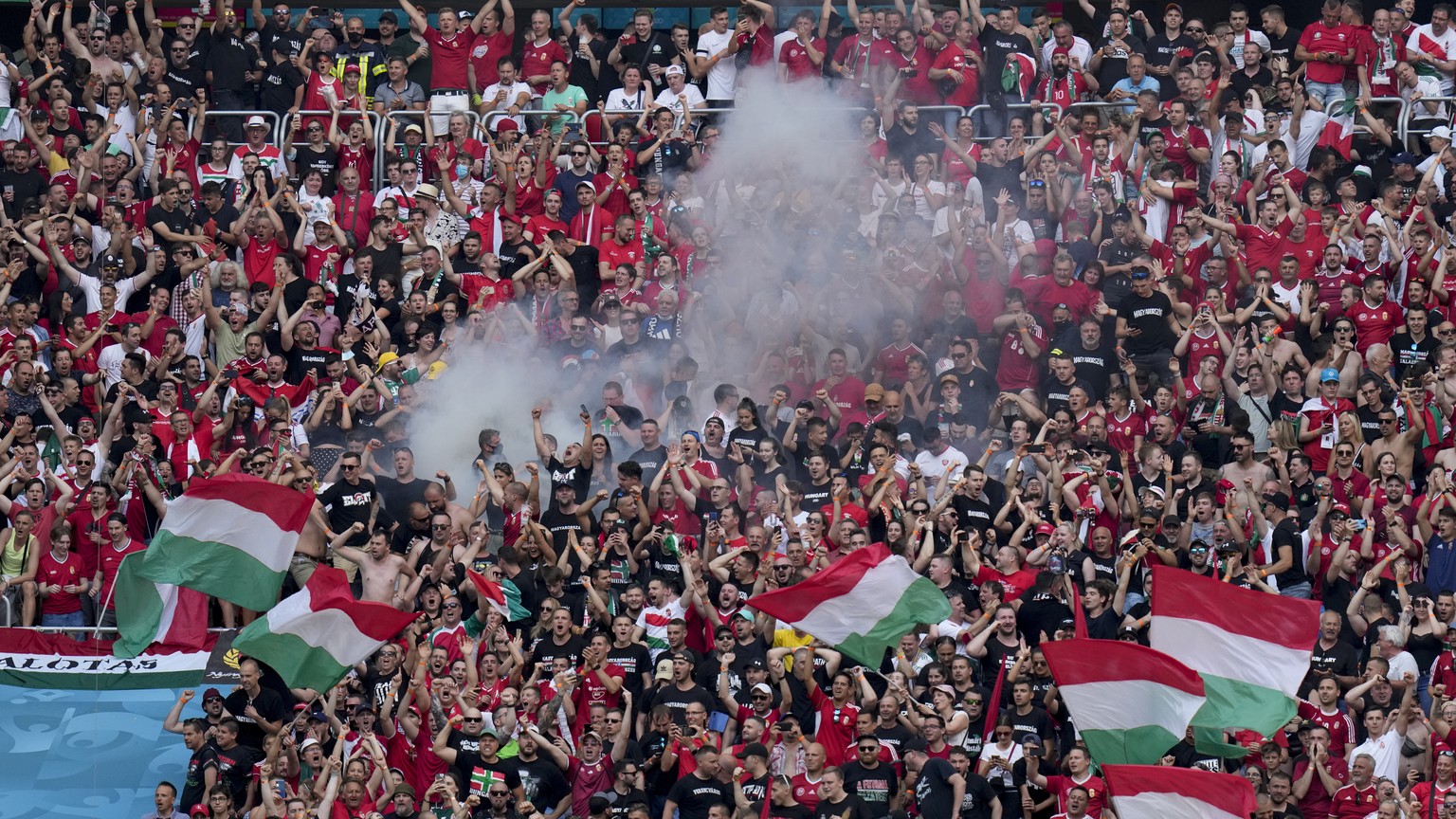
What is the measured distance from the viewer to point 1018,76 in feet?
74.2

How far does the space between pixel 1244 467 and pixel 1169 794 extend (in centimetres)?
475

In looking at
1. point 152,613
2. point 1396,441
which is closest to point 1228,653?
point 1396,441

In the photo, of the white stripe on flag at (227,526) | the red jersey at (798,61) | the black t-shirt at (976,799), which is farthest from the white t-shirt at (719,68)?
the black t-shirt at (976,799)

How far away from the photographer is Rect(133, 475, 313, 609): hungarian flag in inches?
638

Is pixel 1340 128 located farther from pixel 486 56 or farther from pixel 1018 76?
pixel 486 56

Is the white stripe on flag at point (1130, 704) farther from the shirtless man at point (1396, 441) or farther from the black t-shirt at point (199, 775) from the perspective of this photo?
the black t-shirt at point (199, 775)

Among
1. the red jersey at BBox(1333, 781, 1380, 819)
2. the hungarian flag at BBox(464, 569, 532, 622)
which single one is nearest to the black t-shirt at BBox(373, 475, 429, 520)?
the hungarian flag at BBox(464, 569, 532, 622)

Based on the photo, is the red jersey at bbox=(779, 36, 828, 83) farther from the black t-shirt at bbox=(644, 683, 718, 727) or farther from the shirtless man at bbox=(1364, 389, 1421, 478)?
the black t-shirt at bbox=(644, 683, 718, 727)

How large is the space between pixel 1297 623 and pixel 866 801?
290 centimetres

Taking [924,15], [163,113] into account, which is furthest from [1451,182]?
[163,113]

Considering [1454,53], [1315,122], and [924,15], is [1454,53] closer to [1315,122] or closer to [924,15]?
[1315,122]

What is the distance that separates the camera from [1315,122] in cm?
2200

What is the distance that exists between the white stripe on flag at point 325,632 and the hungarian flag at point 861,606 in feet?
8.10

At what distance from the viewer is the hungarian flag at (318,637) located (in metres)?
16.0
